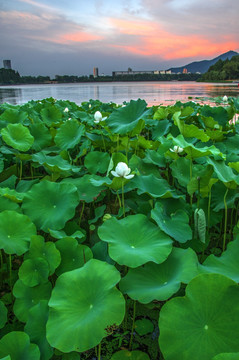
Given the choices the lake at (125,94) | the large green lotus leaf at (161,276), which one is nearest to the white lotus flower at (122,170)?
the large green lotus leaf at (161,276)

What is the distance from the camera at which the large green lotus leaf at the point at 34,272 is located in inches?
38.9

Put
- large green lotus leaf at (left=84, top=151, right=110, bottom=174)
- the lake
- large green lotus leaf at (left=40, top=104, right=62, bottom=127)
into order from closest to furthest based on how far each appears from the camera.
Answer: large green lotus leaf at (left=84, top=151, right=110, bottom=174), large green lotus leaf at (left=40, top=104, right=62, bottom=127), the lake

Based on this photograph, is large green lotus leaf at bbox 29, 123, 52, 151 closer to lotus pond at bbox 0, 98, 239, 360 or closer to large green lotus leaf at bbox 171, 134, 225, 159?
lotus pond at bbox 0, 98, 239, 360

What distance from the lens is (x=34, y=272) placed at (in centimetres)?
101

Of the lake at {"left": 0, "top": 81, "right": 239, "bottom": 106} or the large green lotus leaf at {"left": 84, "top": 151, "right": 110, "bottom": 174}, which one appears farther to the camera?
the lake at {"left": 0, "top": 81, "right": 239, "bottom": 106}

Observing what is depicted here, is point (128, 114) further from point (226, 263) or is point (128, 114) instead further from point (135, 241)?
point (226, 263)

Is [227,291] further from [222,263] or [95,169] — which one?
[95,169]

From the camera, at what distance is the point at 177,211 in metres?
1.17

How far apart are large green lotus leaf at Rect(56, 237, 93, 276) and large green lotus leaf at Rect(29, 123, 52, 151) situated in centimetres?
115

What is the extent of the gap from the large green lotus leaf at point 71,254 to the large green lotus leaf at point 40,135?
1.15 m

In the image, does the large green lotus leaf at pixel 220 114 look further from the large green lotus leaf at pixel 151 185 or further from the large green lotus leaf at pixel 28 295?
the large green lotus leaf at pixel 28 295

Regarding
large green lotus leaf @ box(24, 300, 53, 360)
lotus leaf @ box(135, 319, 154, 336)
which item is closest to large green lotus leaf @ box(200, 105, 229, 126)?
lotus leaf @ box(135, 319, 154, 336)

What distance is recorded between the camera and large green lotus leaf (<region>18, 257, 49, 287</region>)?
3.25 feet

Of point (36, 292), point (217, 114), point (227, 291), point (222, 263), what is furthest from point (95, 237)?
point (217, 114)
